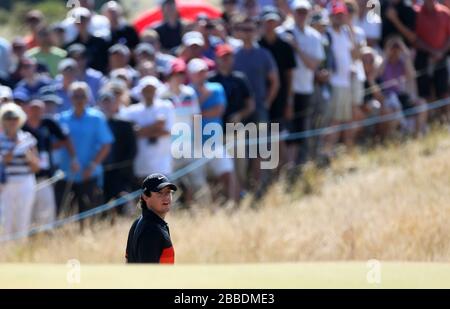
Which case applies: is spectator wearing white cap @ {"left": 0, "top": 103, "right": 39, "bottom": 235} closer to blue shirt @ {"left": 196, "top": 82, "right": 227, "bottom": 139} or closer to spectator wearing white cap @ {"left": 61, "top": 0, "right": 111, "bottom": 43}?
blue shirt @ {"left": 196, "top": 82, "right": 227, "bottom": 139}

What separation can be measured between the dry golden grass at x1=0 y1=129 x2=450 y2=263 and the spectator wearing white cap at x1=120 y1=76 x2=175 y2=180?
582 mm

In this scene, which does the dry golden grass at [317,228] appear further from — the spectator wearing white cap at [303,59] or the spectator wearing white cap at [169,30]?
the spectator wearing white cap at [169,30]

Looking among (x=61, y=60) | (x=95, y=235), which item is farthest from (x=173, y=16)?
(x=95, y=235)

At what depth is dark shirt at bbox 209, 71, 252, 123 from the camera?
13.8m

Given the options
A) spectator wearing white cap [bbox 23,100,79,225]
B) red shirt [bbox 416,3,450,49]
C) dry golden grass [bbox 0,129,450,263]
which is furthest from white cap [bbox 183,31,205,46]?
red shirt [bbox 416,3,450,49]

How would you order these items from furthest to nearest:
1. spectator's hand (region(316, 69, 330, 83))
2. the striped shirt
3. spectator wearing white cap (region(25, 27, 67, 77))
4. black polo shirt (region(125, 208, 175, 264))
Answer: spectator's hand (region(316, 69, 330, 83))
spectator wearing white cap (region(25, 27, 67, 77))
the striped shirt
black polo shirt (region(125, 208, 175, 264))

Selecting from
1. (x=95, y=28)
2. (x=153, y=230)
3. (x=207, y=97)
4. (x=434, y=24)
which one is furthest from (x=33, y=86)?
(x=153, y=230)

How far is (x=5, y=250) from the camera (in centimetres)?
1248

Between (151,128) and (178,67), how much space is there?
0.68 metres

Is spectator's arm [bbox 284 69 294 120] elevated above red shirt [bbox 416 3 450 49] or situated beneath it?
situated beneath

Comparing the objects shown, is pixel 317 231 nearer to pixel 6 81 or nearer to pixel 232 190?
pixel 232 190

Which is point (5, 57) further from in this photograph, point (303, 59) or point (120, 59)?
point (303, 59)

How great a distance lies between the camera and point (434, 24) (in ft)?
50.1
